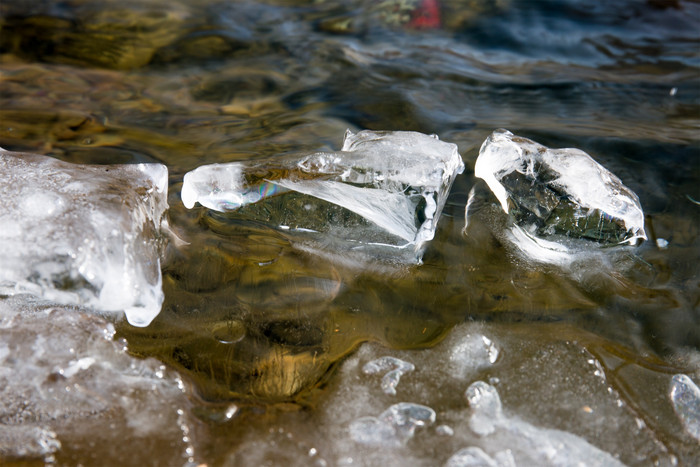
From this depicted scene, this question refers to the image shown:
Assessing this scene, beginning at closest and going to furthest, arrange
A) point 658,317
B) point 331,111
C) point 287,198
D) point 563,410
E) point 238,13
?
point 563,410 → point 658,317 → point 287,198 → point 331,111 → point 238,13

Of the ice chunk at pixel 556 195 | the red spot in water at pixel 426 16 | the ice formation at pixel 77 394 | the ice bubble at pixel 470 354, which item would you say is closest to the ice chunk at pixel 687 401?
the ice bubble at pixel 470 354

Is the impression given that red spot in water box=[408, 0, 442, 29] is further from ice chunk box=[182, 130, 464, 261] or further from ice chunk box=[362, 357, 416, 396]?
ice chunk box=[362, 357, 416, 396]

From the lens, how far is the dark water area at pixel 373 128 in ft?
4.85

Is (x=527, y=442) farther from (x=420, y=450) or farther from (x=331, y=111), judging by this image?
(x=331, y=111)

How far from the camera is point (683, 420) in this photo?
148 cm

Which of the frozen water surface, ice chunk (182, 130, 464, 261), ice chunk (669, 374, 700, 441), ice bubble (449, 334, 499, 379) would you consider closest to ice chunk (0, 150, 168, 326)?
ice chunk (182, 130, 464, 261)

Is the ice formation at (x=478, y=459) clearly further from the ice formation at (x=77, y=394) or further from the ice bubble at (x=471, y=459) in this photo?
the ice formation at (x=77, y=394)

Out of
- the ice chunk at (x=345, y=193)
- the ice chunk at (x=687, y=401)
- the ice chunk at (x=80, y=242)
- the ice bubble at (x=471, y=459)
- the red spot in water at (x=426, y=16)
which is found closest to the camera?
the ice bubble at (x=471, y=459)

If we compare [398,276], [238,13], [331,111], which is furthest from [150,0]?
[398,276]

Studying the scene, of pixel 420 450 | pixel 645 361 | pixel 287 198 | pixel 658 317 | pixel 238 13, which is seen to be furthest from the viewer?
pixel 238 13

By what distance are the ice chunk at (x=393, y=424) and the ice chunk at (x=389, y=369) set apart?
72 millimetres

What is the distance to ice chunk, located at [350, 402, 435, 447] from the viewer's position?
136 cm

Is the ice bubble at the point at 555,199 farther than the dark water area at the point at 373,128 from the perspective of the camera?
Yes

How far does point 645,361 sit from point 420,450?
764 mm
